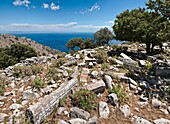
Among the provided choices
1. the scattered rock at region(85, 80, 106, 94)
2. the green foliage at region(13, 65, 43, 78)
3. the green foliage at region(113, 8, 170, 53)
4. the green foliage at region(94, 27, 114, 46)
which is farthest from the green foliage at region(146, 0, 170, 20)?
the green foliage at region(94, 27, 114, 46)

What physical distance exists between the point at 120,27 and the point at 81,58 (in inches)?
256

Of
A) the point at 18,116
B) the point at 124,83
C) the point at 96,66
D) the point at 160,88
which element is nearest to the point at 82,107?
the point at 18,116

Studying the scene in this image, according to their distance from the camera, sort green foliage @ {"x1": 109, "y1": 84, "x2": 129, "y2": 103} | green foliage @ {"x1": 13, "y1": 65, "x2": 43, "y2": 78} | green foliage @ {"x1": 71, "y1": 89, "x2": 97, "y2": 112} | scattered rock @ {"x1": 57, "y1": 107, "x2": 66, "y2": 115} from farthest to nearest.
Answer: green foliage @ {"x1": 13, "y1": 65, "x2": 43, "y2": 78}
green foliage @ {"x1": 109, "y1": 84, "x2": 129, "y2": 103}
green foliage @ {"x1": 71, "y1": 89, "x2": 97, "y2": 112}
scattered rock @ {"x1": 57, "y1": 107, "x2": 66, "y2": 115}

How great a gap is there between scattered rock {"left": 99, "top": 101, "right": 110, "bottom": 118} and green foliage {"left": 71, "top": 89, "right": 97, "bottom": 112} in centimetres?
28

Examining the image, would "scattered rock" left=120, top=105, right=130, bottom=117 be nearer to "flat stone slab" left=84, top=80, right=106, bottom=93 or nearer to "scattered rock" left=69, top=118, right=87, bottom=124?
"flat stone slab" left=84, top=80, right=106, bottom=93

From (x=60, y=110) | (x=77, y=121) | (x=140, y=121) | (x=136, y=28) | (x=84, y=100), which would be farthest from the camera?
(x=136, y=28)

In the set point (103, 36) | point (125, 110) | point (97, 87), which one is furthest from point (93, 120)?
point (103, 36)

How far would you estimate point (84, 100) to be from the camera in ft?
24.3

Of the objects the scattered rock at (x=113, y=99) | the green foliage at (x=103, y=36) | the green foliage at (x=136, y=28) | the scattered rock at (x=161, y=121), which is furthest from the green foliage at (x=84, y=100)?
the green foliage at (x=103, y=36)

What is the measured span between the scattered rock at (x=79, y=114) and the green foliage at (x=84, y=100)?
1.16ft

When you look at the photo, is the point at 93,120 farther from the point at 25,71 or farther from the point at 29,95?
the point at 25,71

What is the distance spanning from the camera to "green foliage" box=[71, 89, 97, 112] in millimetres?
7193

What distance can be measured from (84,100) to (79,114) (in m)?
0.90

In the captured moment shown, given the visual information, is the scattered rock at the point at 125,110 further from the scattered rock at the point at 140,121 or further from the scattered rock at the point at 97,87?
the scattered rock at the point at 97,87
